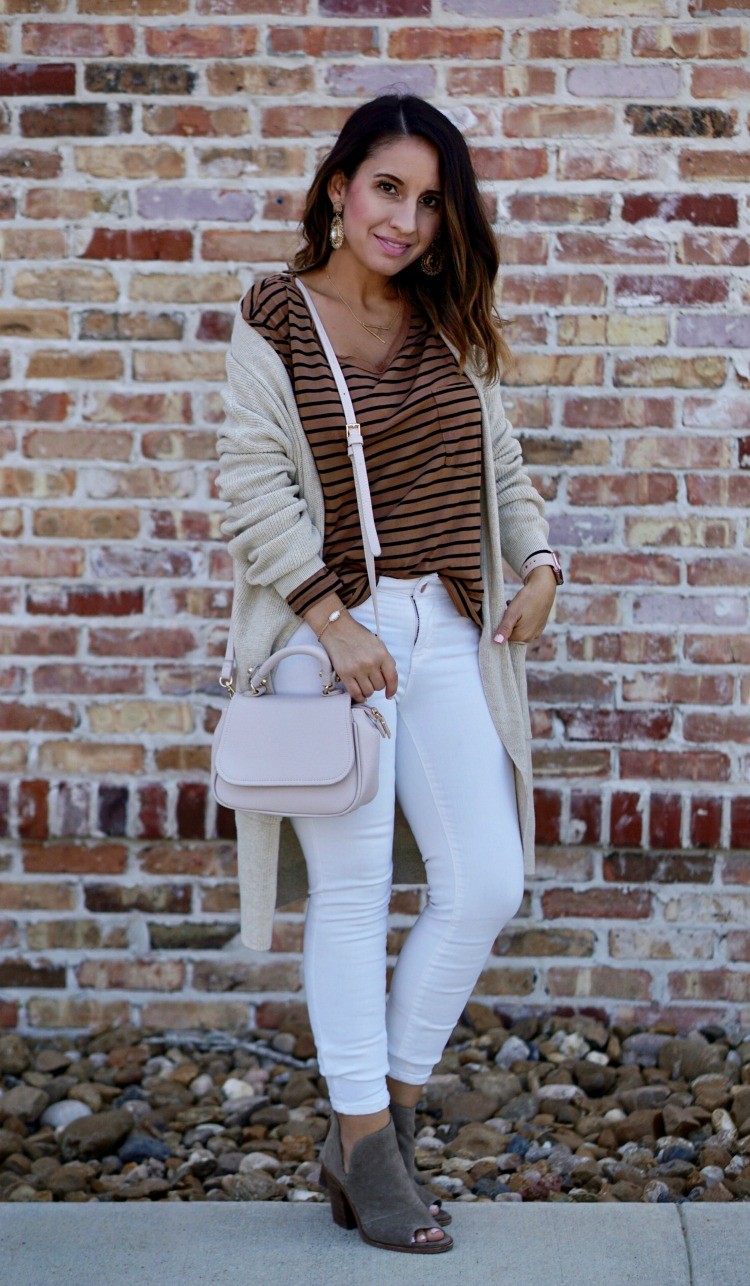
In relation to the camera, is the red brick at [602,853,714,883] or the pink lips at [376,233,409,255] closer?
the pink lips at [376,233,409,255]

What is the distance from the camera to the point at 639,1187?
2.80 meters

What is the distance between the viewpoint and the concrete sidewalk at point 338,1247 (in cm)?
233

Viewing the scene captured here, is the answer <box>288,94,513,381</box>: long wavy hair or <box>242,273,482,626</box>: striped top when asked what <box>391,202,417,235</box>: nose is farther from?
<box>242,273,482,626</box>: striped top

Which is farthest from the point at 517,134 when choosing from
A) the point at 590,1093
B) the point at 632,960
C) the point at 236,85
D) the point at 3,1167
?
the point at 3,1167

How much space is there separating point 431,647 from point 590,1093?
1.46 m

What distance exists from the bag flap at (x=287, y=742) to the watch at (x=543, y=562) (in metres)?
0.52

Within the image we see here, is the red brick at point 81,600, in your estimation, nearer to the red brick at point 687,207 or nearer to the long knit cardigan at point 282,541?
the long knit cardigan at point 282,541

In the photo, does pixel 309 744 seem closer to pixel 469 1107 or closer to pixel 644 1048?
pixel 469 1107

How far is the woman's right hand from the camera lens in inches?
89.2

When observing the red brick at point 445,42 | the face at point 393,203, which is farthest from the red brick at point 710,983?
the red brick at point 445,42

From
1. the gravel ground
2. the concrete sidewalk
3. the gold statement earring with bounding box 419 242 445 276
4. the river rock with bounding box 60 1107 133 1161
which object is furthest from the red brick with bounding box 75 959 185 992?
the gold statement earring with bounding box 419 242 445 276

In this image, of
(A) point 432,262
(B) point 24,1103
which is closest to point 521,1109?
(B) point 24,1103

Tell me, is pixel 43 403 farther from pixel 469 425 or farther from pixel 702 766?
pixel 702 766

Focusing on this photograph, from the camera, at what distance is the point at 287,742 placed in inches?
88.0
